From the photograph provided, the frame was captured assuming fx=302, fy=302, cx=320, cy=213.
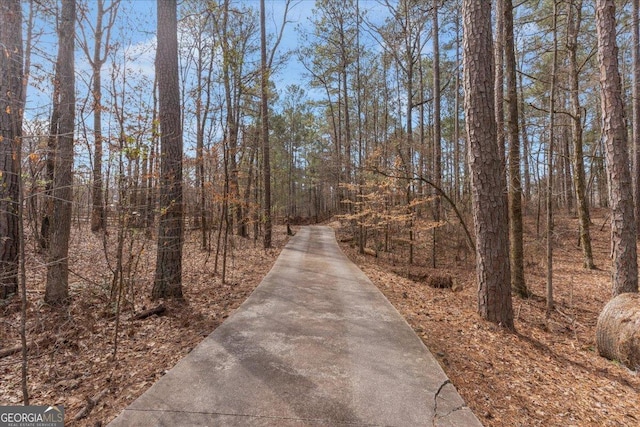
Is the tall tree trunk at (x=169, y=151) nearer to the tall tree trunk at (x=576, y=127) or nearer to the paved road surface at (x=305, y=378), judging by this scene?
the paved road surface at (x=305, y=378)

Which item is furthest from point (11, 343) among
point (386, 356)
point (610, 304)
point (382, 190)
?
point (382, 190)

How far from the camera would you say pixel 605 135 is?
4539mm

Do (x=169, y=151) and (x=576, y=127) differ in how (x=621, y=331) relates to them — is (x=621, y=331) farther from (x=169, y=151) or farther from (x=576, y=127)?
(x=169, y=151)

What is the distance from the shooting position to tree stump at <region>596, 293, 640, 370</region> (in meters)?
3.37

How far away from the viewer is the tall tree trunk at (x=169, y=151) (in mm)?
4879

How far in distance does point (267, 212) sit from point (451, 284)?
23.2 ft

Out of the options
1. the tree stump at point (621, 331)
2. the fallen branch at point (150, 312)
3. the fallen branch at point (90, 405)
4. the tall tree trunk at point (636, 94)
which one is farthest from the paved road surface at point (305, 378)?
the tall tree trunk at point (636, 94)

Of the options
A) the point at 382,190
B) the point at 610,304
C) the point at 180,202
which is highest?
the point at 382,190

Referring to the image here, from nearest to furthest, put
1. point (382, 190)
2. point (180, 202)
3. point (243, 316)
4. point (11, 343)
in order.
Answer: point (11, 343) → point (243, 316) → point (180, 202) → point (382, 190)

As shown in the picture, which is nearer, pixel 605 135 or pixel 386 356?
pixel 386 356

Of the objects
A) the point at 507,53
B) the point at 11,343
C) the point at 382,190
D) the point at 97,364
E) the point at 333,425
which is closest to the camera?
the point at 333,425

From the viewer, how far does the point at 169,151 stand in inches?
193

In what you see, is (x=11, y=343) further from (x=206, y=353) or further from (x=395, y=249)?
(x=395, y=249)

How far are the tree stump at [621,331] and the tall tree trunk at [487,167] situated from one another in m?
0.99
